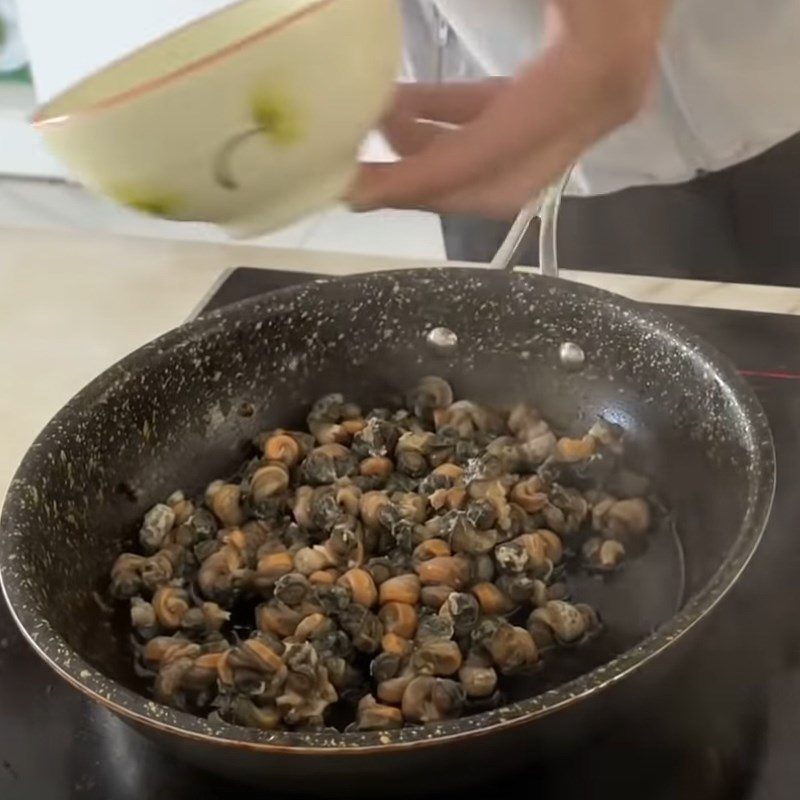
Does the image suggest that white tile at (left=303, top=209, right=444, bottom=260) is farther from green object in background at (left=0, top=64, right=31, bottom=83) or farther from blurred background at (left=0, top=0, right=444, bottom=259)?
green object in background at (left=0, top=64, right=31, bottom=83)

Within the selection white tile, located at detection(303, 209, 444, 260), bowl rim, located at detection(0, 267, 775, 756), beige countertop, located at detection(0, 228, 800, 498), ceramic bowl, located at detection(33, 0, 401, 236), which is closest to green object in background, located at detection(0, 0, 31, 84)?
A: white tile, located at detection(303, 209, 444, 260)

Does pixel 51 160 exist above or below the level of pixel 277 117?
below

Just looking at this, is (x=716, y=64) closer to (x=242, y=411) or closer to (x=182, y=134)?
(x=242, y=411)

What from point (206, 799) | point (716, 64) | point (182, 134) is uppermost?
point (182, 134)

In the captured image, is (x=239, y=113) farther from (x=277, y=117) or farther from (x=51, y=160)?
(x=51, y=160)

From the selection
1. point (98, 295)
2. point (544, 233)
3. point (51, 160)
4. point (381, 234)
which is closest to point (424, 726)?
point (544, 233)

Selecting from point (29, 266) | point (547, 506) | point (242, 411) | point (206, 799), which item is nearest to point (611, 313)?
point (547, 506)

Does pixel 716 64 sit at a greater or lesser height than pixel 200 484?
greater
